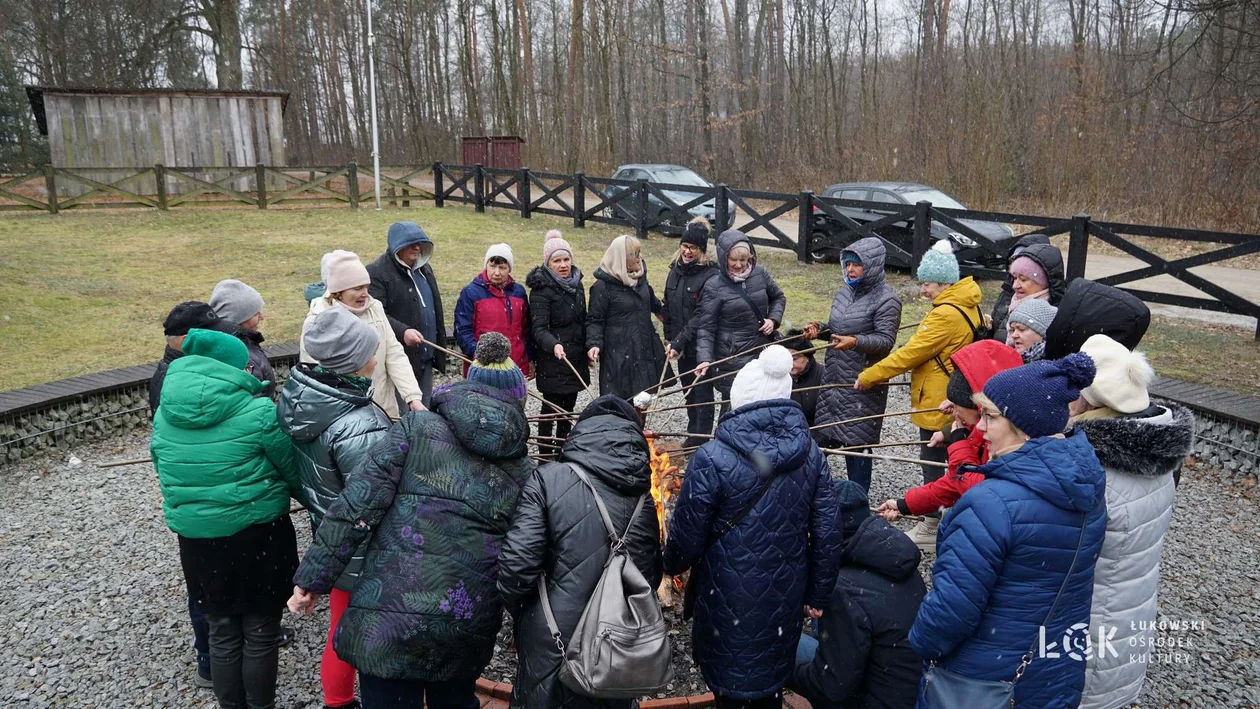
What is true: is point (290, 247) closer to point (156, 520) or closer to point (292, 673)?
point (156, 520)

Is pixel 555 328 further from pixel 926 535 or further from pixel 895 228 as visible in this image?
pixel 895 228

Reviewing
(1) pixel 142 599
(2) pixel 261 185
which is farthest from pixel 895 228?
(2) pixel 261 185

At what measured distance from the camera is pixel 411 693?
9.51 feet

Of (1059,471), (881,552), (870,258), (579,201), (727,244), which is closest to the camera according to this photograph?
(1059,471)

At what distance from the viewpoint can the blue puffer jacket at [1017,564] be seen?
241 centimetres

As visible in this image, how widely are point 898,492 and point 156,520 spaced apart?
5004 mm

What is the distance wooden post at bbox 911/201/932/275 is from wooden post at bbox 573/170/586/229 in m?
7.51

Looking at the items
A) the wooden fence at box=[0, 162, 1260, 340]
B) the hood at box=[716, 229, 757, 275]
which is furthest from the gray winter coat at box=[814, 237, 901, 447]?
the wooden fence at box=[0, 162, 1260, 340]

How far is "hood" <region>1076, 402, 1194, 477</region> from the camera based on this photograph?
2617 millimetres

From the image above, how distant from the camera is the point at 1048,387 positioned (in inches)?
99.5

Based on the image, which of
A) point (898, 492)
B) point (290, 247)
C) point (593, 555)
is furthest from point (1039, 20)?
point (593, 555)

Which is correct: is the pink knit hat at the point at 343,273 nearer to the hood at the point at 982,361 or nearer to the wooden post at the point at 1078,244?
the hood at the point at 982,361

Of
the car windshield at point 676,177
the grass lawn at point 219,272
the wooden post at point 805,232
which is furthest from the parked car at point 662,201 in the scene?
the wooden post at point 805,232

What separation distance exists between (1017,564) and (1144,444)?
603 mm
